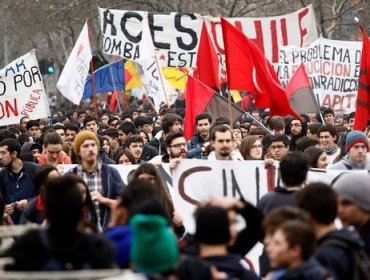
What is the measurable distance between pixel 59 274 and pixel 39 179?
4.57 metres

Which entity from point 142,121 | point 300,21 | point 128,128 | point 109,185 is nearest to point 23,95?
point 142,121

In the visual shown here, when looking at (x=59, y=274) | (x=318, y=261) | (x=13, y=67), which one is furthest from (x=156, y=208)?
(x=13, y=67)

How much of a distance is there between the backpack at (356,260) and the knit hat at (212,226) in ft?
2.03

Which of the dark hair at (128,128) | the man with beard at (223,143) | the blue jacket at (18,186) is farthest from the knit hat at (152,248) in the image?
the dark hair at (128,128)

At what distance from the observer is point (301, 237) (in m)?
6.82

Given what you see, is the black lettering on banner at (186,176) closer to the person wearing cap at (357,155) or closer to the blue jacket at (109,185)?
the blue jacket at (109,185)

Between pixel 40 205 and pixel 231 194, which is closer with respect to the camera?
pixel 40 205

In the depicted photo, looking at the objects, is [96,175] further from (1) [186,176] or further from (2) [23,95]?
(2) [23,95]

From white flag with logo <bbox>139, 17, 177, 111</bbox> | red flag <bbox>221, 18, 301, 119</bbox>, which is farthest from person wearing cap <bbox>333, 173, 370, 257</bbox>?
white flag with logo <bbox>139, 17, 177, 111</bbox>

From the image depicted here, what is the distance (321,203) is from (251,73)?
836 cm

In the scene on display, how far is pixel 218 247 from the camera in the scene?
6.95 meters

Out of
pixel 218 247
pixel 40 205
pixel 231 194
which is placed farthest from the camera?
pixel 231 194

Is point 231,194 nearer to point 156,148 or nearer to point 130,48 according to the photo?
point 156,148

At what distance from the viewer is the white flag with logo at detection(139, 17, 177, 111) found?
2366cm
